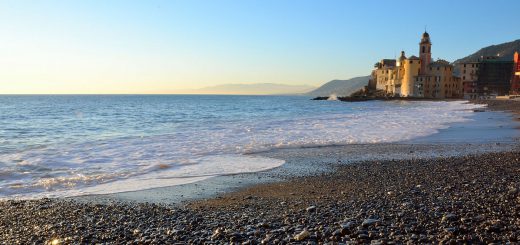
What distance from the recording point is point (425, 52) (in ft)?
423

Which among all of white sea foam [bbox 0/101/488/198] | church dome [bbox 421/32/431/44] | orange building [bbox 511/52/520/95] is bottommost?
white sea foam [bbox 0/101/488/198]

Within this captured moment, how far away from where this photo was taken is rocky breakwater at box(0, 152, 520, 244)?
6.11m

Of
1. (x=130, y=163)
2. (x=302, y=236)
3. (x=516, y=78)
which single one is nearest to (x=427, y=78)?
(x=516, y=78)

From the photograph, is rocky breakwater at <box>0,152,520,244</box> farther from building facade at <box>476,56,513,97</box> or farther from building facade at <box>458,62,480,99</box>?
building facade at <box>458,62,480,99</box>

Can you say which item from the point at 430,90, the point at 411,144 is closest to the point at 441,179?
the point at 411,144

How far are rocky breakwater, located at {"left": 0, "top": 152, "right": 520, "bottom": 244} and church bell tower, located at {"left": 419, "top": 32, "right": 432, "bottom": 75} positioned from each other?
12722cm

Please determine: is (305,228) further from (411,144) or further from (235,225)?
(411,144)

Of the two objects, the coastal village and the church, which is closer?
the coastal village

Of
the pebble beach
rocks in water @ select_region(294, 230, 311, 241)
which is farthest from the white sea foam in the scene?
rocks in water @ select_region(294, 230, 311, 241)

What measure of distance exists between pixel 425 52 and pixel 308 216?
13339 centimetres

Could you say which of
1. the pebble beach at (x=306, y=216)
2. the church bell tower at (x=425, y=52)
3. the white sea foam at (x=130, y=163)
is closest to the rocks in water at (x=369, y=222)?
the pebble beach at (x=306, y=216)

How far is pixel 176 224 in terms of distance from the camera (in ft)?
22.7

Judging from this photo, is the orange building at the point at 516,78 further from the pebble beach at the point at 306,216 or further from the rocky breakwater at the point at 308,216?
the rocky breakwater at the point at 308,216

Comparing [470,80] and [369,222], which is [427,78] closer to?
[470,80]
